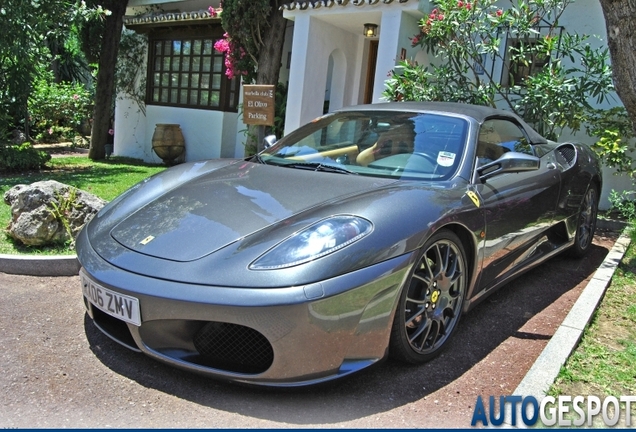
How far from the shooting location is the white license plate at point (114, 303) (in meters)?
2.40

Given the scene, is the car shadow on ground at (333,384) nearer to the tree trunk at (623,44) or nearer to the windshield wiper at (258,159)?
the windshield wiper at (258,159)

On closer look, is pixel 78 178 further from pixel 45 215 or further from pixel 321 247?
pixel 321 247

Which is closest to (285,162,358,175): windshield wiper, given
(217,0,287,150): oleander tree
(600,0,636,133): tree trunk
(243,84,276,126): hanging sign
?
(600,0,636,133): tree trunk

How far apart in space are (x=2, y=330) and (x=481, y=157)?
9.57 feet

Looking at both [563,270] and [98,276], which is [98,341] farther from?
[563,270]

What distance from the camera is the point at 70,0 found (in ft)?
34.0

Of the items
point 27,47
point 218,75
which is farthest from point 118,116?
point 27,47

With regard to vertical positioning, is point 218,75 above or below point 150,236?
above

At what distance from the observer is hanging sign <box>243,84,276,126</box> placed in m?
7.02

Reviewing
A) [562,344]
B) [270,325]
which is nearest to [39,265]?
[270,325]

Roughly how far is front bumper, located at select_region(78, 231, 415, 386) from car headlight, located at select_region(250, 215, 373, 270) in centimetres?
14

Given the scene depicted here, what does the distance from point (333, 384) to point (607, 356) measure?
158cm
